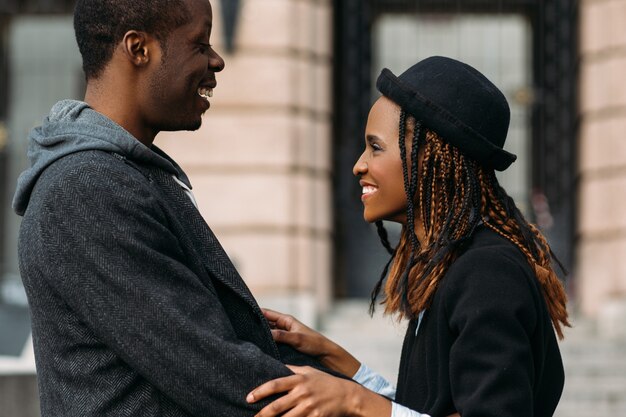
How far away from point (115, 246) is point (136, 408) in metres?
0.32

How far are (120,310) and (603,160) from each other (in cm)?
792

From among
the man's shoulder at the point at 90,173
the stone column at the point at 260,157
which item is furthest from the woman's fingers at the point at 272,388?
the stone column at the point at 260,157

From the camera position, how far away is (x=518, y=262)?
2.42 meters

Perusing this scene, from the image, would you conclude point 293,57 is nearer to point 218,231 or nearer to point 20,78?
point 218,231

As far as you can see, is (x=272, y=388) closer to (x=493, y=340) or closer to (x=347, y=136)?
(x=493, y=340)

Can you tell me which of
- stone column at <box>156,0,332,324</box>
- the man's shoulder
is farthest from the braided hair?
stone column at <box>156,0,332,324</box>

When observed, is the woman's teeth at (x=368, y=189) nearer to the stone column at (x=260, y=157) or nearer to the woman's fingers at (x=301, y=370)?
the woman's fingers at (x=301, y=370)

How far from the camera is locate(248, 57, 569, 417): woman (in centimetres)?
230

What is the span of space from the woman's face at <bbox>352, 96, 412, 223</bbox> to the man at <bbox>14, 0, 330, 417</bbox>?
0.47m

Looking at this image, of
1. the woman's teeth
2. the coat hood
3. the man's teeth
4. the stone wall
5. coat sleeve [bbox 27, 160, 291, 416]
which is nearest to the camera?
coat sleeve [bbox 27, 160, 291, 416]

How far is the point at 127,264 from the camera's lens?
216 cm

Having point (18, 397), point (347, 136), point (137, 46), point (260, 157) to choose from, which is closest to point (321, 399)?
point (137, 46)

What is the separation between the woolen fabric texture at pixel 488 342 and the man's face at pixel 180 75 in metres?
0.67

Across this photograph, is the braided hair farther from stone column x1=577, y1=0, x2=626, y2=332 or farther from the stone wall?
stone column x1=577, y1=0, x2=626, y2=332
